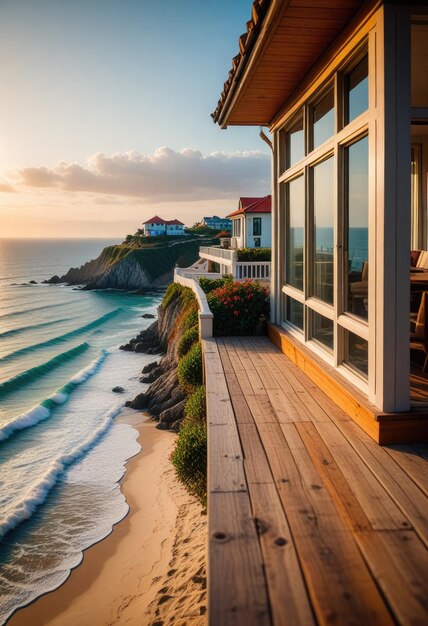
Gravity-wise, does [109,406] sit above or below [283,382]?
below

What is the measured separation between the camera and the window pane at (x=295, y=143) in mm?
6750

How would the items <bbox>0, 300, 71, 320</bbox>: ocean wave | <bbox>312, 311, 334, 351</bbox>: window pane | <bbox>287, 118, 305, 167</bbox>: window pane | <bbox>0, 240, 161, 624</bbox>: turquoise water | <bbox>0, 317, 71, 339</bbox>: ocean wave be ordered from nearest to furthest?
<bbox>312, 311, 334, 351</bbox>: window pane < <bbox>287, 118, 305, 167</bbox>: window pane < <bbox>0, 240, 161, 624</bbox>: turquoise water < <bbox>0, 317, 71, 339</bbox>: ocean wave < <bbox>0, 300, 71, 320</bbox>: ocean wave

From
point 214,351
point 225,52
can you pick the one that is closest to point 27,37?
point 225,52

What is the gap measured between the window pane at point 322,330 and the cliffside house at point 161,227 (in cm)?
9641

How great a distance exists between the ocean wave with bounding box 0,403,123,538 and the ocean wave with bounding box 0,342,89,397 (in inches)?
358

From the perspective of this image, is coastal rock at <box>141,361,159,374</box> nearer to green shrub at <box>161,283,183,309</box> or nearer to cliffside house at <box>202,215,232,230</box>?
green shrub at <box>161,283,183,309</box>

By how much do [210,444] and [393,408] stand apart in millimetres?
1497

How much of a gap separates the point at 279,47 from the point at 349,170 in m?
1.44

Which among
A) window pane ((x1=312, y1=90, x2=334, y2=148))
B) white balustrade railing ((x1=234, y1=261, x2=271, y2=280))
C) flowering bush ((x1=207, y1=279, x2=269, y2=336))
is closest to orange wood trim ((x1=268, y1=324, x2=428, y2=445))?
window pane ((x1=312, y1=90, x2=334, y2=148))

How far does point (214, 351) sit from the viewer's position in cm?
804

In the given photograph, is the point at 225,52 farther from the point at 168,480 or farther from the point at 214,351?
the point at 168,480

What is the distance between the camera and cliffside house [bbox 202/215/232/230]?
11925 cm

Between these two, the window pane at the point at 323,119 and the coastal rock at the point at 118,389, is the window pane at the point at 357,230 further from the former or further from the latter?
the coastal rock at the point at 118,389

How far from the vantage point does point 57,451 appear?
13180 mm
